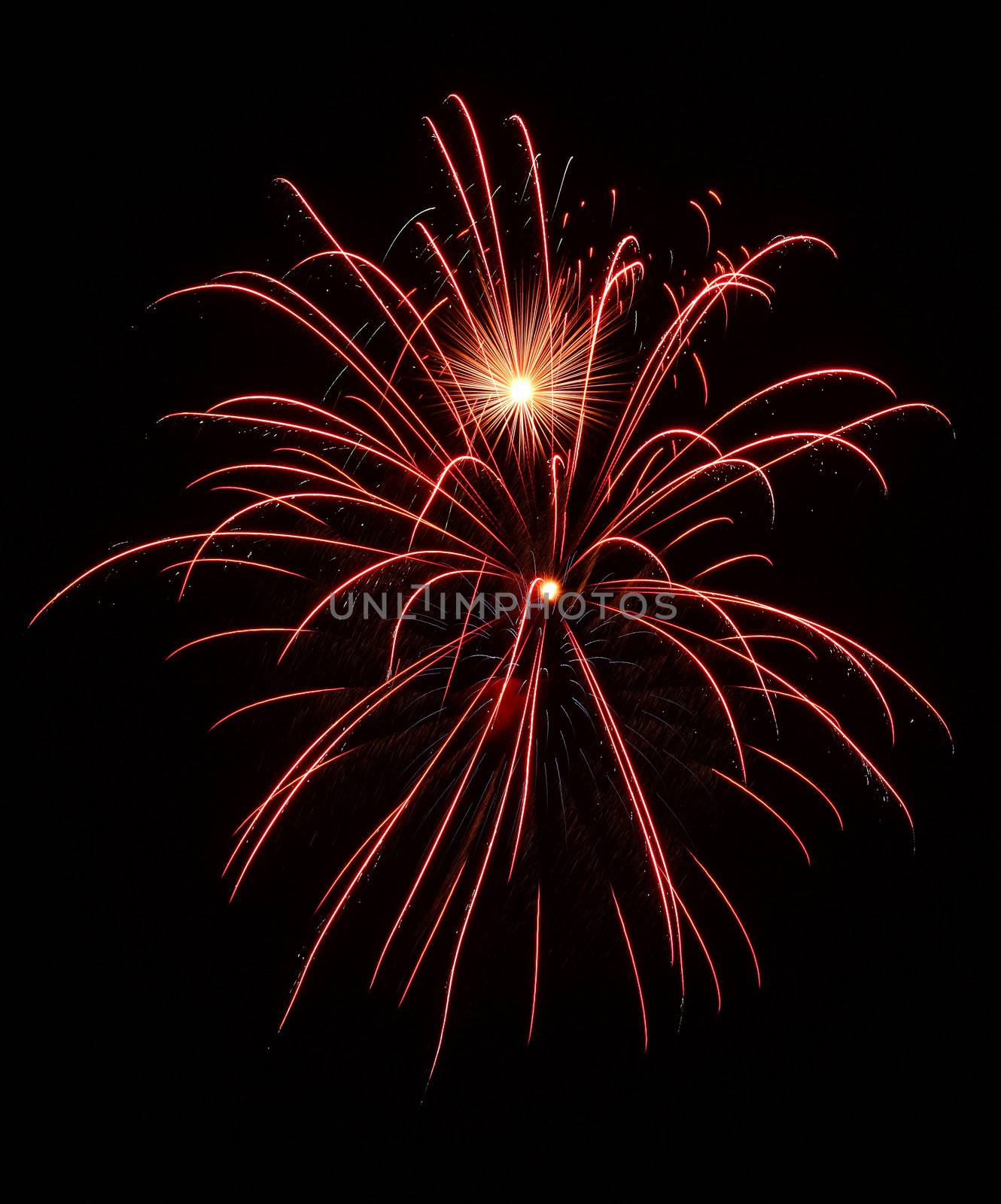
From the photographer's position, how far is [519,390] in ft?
22.5

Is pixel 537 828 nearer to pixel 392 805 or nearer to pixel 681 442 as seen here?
pixel 392 805

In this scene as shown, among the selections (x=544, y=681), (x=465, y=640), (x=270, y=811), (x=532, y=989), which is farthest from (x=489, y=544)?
(x=532, y=989)

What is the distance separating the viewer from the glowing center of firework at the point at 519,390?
22.4ft

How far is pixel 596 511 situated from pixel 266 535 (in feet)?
8.99

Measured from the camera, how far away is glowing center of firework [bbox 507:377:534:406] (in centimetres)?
684

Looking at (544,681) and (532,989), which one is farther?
(544,681)

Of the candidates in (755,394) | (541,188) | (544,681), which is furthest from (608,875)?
(541,188)

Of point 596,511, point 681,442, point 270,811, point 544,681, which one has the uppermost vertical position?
point 681,442

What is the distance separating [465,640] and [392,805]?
151cm

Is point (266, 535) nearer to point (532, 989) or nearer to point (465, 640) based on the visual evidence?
point (465, 640)

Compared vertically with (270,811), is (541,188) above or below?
above

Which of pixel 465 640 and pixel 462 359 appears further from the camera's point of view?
pixel 465 640

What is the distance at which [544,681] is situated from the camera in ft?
24.5

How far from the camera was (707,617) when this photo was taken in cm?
690
